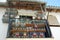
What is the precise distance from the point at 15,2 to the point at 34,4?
0.91 meters

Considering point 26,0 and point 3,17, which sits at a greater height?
point 26,0

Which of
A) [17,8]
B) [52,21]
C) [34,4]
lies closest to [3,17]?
[17,8]

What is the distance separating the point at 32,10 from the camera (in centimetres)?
843

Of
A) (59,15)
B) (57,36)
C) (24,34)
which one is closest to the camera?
(24,34)

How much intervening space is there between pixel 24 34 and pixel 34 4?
2442 mm

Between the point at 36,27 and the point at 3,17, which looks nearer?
the point at 36,27

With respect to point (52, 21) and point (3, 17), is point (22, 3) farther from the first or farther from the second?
point (52, 21)

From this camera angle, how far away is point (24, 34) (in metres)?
6.25

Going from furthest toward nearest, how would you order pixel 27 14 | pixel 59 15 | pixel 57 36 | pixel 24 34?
1. pixel 59 15
2. pixel 27 14
3. pixel 57 36
4. pixel 24 34

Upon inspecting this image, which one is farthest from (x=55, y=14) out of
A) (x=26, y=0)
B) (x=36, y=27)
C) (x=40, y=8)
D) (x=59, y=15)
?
(x=36, y=27)

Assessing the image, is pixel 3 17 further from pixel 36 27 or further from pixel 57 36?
pixel 57 36

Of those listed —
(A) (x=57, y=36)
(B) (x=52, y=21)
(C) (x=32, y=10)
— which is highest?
(C) (x=32, y=10)

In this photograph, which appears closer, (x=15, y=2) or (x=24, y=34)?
(x=24, y=34)

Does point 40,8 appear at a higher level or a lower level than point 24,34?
higher
